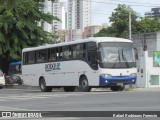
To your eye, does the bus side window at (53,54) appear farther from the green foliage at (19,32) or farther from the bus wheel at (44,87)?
the green foliage at (19,32)

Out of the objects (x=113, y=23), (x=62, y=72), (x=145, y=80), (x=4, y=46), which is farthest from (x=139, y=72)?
(x=113, y=23)

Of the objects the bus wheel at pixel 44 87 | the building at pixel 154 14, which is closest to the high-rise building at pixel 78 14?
the building at pixel 154 14

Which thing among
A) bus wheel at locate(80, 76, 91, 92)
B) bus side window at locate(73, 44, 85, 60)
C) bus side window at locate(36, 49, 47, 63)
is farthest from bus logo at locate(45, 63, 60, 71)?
bus wheel at locate(80, 76, 91, 92)

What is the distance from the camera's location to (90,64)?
91.4 ft

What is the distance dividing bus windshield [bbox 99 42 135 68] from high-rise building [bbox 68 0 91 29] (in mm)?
31645

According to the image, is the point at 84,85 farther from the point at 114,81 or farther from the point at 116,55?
the point at 116,55

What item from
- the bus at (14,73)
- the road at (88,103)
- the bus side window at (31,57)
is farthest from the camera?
the bus at (14,73)

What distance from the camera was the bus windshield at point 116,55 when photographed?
2714 centimetres

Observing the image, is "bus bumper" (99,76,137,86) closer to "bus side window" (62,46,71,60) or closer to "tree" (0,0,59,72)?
"bus side window" (62,46,71,60)

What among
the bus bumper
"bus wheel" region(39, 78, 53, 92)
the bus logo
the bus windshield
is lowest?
"bus wheel" region(39, 78, 53, 92)

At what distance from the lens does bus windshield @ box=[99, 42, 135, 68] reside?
27.1 m

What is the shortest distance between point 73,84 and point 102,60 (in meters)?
3.38

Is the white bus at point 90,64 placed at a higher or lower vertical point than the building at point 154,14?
lower

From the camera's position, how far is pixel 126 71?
2750 cm
